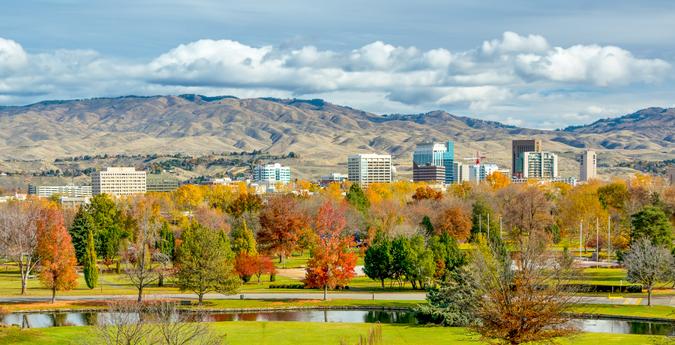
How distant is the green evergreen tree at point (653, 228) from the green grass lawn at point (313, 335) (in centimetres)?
3931

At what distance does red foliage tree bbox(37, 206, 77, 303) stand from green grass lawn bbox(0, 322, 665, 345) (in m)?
20.4

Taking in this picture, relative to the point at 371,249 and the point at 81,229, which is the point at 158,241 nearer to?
the point at 81,229

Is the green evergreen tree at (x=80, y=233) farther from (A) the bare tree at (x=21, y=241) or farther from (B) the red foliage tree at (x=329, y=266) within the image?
(B) the red foliage tree at (x=329, y=266)

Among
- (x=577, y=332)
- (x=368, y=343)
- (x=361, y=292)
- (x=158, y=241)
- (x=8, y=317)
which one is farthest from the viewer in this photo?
(x=158, y=241)

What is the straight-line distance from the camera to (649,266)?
7956 centimetres

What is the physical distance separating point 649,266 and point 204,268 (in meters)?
39.2

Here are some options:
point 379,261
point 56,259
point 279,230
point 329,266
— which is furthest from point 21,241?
point 379,261

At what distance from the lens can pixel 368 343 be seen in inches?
2114

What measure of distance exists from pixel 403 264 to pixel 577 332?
44060 mm

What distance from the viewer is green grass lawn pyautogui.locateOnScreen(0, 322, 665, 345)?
5728 centimetres

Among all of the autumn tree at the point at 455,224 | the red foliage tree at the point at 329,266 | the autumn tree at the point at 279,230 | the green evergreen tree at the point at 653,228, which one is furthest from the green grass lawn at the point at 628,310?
the autumn tree at the point at 455,224

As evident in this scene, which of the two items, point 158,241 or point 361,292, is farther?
point 158,241

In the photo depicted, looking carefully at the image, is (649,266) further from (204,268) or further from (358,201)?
(358,201)

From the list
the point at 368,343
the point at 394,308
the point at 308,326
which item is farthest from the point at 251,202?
the point at 368,343
